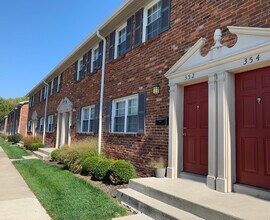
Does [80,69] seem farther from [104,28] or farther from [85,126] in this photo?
Result: [104,28]

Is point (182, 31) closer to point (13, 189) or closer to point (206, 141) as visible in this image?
point (206, 141)

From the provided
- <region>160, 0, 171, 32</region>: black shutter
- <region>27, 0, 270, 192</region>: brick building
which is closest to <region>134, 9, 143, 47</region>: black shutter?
<region>27, 0, 270, 192</region>: brick building

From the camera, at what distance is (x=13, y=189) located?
7.04 m

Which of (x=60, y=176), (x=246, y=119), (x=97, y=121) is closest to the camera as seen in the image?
(x=246, y=119)

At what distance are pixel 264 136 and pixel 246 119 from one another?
0.49m

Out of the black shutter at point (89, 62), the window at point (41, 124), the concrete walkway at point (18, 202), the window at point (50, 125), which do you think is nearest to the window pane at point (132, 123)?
the concrete walkway at point (18, 202)

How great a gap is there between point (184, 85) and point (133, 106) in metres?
2.72

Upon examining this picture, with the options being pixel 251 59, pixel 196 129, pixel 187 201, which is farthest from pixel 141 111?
pixel 187 201

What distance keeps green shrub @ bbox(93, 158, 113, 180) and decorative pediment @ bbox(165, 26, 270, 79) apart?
327 centimetres

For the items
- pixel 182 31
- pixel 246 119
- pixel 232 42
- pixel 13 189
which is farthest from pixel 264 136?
pixel 13 189

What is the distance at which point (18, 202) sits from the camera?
5.79 metres

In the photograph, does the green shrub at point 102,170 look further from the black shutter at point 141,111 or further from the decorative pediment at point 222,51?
the decorative pediment at point 222,51

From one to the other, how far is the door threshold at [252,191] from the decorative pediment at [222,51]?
7.89 ft

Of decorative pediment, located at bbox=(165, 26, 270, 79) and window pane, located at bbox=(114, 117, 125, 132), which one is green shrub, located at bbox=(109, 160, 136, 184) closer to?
window pane, located at bbox=(114, 117, 125, 132)
